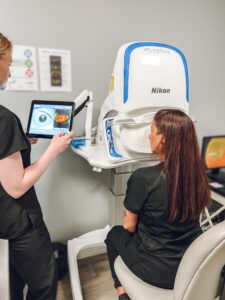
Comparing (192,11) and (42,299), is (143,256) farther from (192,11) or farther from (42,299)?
(192,11)

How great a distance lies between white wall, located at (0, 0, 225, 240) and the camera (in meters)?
1.36

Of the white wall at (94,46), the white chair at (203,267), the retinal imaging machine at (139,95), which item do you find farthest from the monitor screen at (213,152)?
the white chair at (203,267)

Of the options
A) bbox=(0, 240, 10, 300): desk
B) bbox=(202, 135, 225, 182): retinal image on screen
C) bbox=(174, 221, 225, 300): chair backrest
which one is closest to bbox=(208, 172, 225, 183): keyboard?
bbox=(202, 135, 225, 182): retinal image on screen

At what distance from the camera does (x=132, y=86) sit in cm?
108

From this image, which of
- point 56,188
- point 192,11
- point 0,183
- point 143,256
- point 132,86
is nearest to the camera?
point 0,183

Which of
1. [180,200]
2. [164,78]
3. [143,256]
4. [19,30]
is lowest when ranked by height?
[143,256]

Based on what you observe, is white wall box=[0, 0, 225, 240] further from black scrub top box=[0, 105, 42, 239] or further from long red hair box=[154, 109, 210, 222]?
long red hair box=[154, 109, 210, 222]

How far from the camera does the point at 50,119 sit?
1127 mm

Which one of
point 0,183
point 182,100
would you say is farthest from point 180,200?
point 0,183

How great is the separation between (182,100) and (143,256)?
2.51 ft

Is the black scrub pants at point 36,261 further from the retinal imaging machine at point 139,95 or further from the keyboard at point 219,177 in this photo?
the keyboard at point 219,177

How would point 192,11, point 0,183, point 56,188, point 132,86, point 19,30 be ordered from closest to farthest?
point 0,183
point 132,86
point 19,30
point 56,188
point 192,11

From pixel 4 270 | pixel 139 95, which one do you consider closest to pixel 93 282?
pixel 4 270

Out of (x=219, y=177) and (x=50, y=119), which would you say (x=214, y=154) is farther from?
(x=50, y=119)
